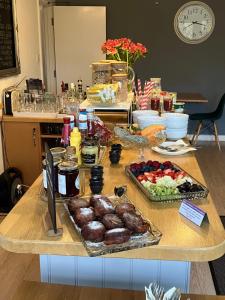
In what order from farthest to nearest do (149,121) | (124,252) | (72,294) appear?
(149,121) < (72,294) < (124,252)

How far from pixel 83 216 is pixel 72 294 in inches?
10.6

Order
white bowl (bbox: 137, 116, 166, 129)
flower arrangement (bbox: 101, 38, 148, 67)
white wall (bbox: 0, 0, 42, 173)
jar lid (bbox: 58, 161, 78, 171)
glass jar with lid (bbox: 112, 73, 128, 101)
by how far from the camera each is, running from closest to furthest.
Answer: jar lid (bbox: 58, 161, 78, 171) → white bowl (bbox: 137, 116, 166, 129) → glass jar with lid (bbox: 112, 73, 128, 101) → flower arrangement (bbox: 101, 38, 148, 67) → white wall (bbox: 0, 0, 42, 173)

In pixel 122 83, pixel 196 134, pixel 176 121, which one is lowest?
pixel 196 134

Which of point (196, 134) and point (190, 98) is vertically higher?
point (190, 98)

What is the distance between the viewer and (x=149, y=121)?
7.53 feet

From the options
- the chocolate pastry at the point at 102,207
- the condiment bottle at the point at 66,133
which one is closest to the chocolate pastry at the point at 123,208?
the chocolate pastry at the point at 102,207

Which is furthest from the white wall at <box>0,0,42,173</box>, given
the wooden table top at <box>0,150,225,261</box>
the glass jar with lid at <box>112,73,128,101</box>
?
the wooden table top at <box>0,150,225,261</box>

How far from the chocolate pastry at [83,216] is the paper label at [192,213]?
32 cm

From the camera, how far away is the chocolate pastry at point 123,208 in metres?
1.20

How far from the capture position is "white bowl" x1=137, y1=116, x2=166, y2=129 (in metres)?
2.29

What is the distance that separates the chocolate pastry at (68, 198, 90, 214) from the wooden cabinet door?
2.19 metres

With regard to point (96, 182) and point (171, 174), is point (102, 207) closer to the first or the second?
point (96, 182)

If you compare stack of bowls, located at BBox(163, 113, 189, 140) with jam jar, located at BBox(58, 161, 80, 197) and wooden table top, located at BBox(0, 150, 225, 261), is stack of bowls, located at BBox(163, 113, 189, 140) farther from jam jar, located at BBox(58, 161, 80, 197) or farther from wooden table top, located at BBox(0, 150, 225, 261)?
jam jar, located at BBox(58, 161, 80, 197)

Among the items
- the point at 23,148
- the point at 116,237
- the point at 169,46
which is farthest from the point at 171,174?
the point at 169,46
